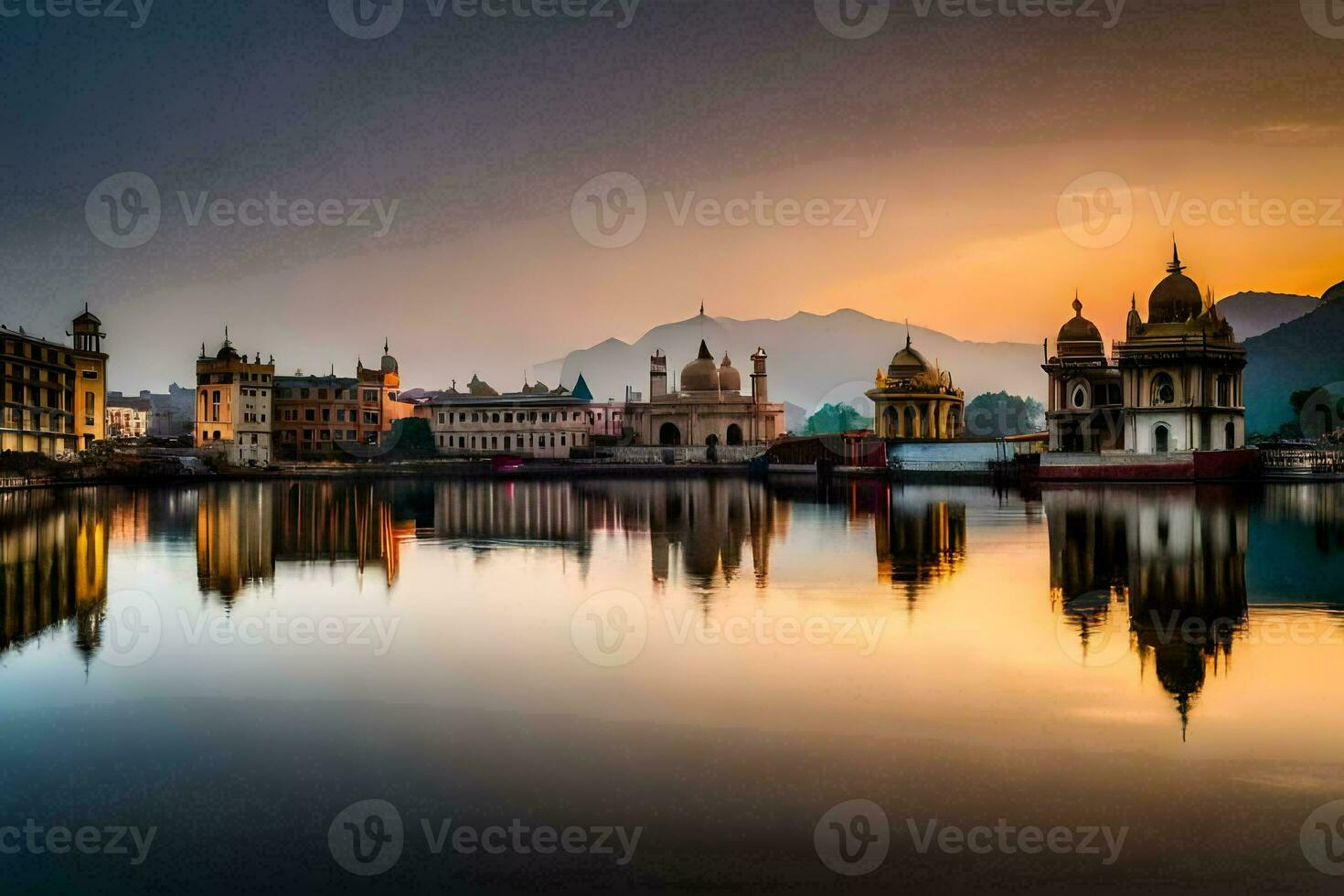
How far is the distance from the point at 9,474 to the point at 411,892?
5886 cm

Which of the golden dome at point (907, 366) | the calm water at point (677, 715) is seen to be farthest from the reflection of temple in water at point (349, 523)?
the golden dome at point (907, 366)

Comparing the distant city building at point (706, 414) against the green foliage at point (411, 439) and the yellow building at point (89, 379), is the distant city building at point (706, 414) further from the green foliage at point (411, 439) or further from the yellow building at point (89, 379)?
the yellow building at point (89, 379)

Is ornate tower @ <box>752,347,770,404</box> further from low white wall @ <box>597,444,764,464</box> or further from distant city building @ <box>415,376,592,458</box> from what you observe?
distant city building @ <box>415,376,592,458</box>

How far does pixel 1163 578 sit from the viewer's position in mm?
19500

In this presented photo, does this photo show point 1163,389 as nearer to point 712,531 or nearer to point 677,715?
point 712,531

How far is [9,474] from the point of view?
57.2 meters

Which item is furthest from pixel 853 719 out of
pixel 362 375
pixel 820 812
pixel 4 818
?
pixel 362 375

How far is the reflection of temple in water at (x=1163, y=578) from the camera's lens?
1314cm

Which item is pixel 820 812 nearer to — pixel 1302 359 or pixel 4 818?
pixel 4 818

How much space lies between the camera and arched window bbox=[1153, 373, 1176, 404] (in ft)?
183

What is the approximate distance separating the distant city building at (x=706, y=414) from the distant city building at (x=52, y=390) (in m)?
41.4

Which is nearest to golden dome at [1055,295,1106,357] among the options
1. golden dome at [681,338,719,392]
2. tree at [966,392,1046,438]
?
golden dome at [681,338,719,392]

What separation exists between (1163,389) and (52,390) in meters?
64.2

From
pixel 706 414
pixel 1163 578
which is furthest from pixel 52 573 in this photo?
pixel 706 414
